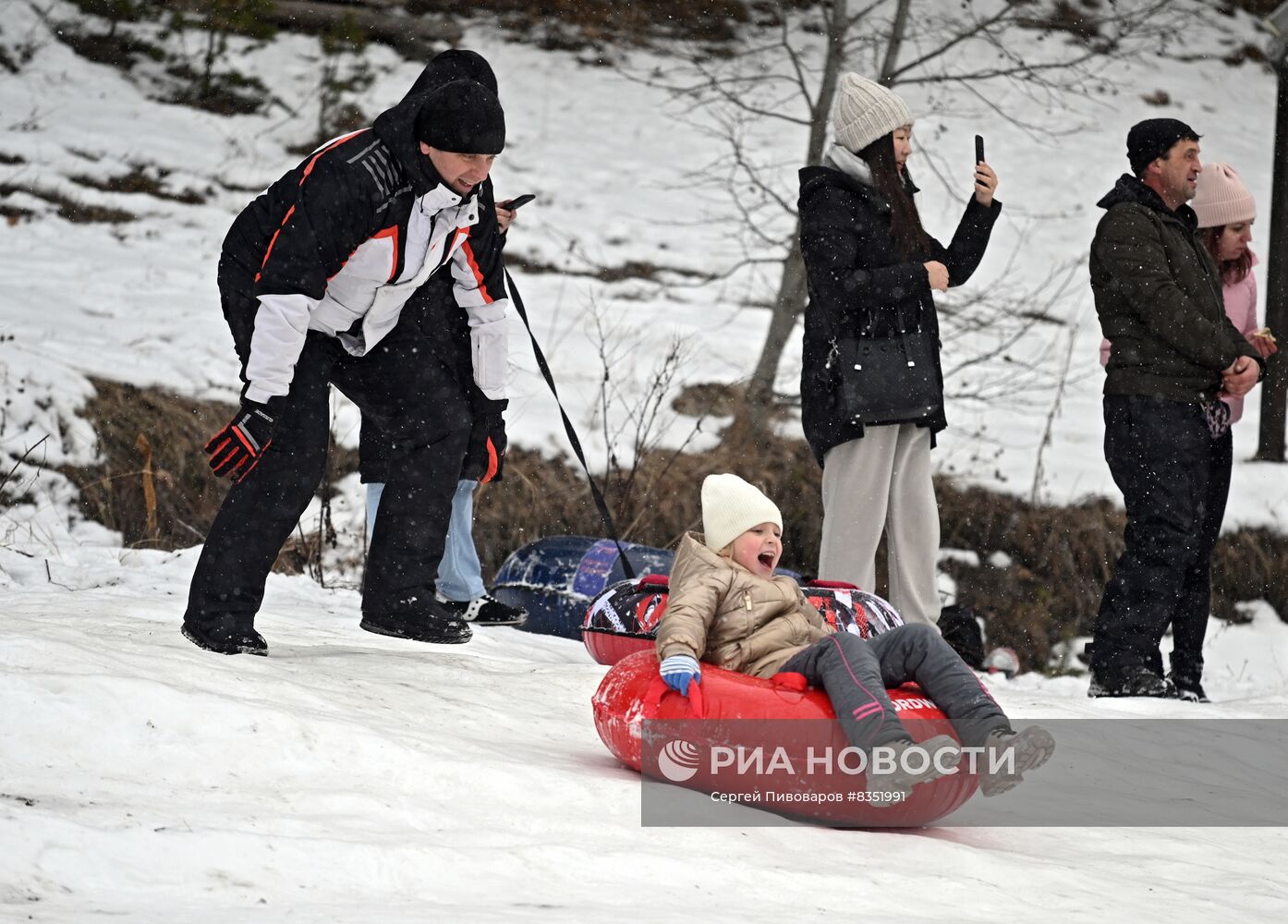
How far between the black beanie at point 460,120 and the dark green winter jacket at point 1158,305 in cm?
264

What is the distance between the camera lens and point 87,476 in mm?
7973

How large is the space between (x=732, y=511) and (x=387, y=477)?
4.43ft

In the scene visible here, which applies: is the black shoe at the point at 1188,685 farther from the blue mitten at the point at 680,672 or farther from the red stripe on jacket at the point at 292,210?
the red stripe on jacket at the point at 292,210

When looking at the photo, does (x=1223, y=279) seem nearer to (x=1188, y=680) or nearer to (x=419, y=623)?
(x=1188, y=680)

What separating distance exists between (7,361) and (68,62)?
6.12 m

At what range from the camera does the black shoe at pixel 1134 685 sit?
556cm

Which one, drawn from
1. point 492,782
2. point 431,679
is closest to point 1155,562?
point 431,679

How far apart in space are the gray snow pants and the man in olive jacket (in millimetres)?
2192

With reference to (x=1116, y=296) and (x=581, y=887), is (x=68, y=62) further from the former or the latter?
(x=581, y=887)

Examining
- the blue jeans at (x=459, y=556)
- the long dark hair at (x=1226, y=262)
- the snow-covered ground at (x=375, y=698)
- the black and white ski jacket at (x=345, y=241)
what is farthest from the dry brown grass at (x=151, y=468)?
the long dark hair at (x=1226, y=262)

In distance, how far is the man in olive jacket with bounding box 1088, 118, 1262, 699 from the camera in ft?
17.8

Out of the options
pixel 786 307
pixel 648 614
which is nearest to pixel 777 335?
pixel 786 307

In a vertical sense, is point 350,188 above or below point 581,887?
above

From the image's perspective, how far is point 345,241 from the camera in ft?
13.9
